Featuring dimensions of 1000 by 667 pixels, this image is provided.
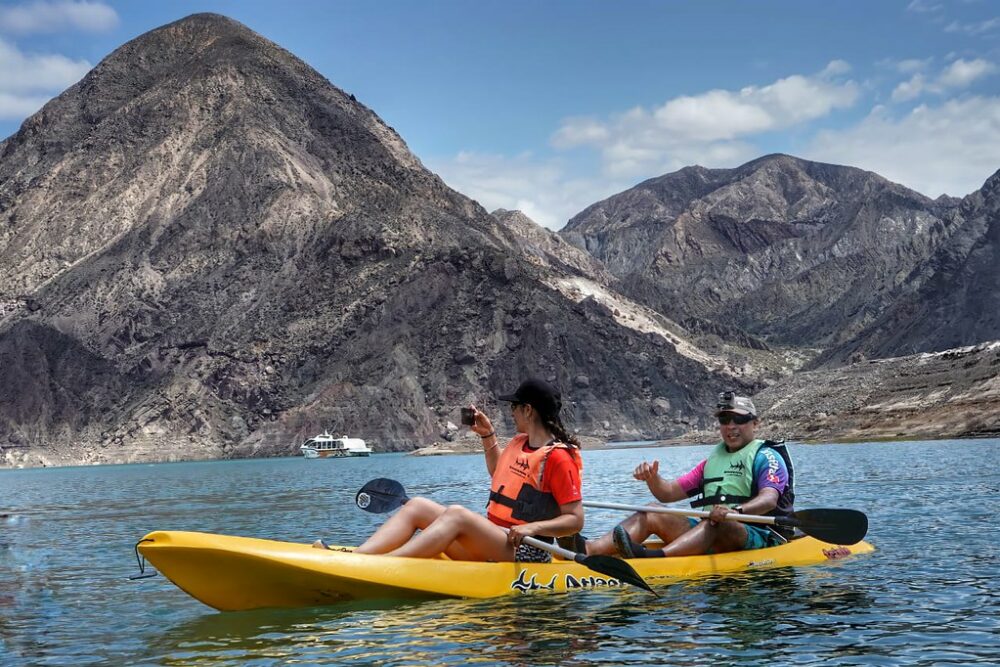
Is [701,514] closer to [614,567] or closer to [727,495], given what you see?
[727,495]

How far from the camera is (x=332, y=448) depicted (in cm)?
15650

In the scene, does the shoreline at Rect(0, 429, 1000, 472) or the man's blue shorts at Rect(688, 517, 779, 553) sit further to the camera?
the shoreline at Rect(0, 429, 1000, 472)

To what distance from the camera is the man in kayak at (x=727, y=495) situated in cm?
1562

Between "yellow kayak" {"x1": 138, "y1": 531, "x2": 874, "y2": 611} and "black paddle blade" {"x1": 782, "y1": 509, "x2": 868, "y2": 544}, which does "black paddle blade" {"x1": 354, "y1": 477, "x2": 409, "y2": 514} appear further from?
"black paddle blade" {"x1": 782, "y1": 509, "x2": 868, "y2": 544}

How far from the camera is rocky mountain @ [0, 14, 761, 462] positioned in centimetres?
16962

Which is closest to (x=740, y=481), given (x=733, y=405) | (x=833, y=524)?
(x=733, y=405)

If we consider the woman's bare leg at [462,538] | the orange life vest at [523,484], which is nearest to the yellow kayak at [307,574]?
the woman's bare leg at [462,538]

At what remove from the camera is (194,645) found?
42.3 ft

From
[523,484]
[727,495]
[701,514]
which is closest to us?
[523,484]

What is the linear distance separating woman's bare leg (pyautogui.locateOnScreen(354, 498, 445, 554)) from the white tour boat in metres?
140

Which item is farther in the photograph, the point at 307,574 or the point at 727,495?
the point at 727,495

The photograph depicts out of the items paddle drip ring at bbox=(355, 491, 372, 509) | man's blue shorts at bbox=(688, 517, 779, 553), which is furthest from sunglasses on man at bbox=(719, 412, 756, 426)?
paddle drip ring at bbox=(355, 491, 372, 509)

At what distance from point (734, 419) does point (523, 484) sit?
4010 millimetres

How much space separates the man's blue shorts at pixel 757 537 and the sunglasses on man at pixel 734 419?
154cm
